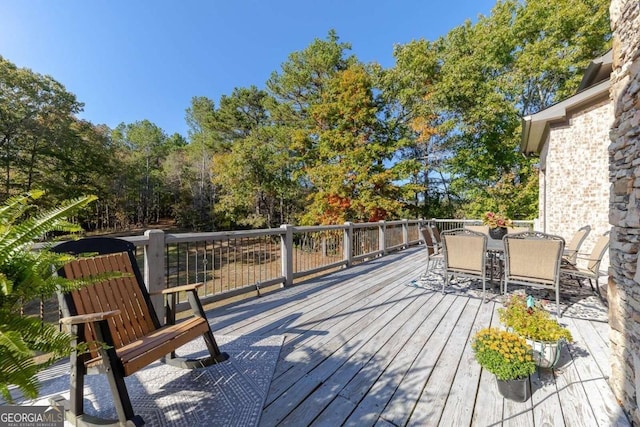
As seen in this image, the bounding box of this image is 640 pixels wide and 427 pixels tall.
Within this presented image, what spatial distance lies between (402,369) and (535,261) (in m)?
2.25

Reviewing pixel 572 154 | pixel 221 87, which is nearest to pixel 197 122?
pixel 221 87

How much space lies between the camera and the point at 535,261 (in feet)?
10.6

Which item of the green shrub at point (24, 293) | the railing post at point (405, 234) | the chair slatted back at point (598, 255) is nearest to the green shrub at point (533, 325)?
the chair slatted back at point (598, 255)

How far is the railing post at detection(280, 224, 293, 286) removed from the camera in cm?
450

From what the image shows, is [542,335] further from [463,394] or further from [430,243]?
[430,243]

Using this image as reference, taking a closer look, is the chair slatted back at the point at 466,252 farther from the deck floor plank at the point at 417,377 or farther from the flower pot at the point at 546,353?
the flower pot at the point at 546,353

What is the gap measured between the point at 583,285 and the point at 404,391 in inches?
171

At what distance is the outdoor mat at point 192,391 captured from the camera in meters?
1.67

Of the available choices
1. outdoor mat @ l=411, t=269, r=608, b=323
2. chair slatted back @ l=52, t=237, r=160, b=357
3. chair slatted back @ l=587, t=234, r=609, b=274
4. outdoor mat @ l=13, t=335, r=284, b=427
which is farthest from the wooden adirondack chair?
chair slatted back @ l=587, t=234, r=609, b=274

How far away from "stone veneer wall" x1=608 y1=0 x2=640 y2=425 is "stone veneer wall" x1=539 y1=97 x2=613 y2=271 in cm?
464

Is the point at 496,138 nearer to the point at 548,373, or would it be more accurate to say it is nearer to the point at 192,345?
the point at 548,373

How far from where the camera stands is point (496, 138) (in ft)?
42.7

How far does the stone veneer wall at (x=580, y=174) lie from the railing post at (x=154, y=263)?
712cm

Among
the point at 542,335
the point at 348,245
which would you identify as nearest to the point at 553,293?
the point at 542,335
